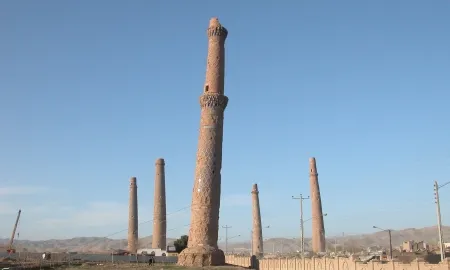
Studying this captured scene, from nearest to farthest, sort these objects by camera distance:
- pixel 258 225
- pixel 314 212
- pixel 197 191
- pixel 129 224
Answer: pixel 197 191 → pixel 314 212 → pixel 129 224 → pixel 258 225

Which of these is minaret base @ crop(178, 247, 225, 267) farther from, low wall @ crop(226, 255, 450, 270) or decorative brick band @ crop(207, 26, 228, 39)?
decorative brick band @ crop(207, 26, 228, 39)

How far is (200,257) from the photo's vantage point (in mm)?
A: 34219

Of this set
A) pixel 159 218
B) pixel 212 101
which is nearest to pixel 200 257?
pixel 212 101

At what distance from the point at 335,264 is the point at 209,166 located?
660 inches

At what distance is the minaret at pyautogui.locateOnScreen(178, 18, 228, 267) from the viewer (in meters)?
34.9

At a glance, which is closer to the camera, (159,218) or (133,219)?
(159,218)

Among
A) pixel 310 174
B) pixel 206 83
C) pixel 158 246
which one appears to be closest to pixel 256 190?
pixel 310 174

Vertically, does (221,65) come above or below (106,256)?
above

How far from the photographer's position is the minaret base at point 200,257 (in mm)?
34219

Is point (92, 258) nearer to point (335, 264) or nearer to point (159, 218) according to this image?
point (159, 218)

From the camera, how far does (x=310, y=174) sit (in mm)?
64688

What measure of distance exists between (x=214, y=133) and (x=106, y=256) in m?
21.8

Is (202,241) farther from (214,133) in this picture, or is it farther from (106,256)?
(106,256)

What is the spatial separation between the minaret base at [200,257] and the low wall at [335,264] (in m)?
13.5
